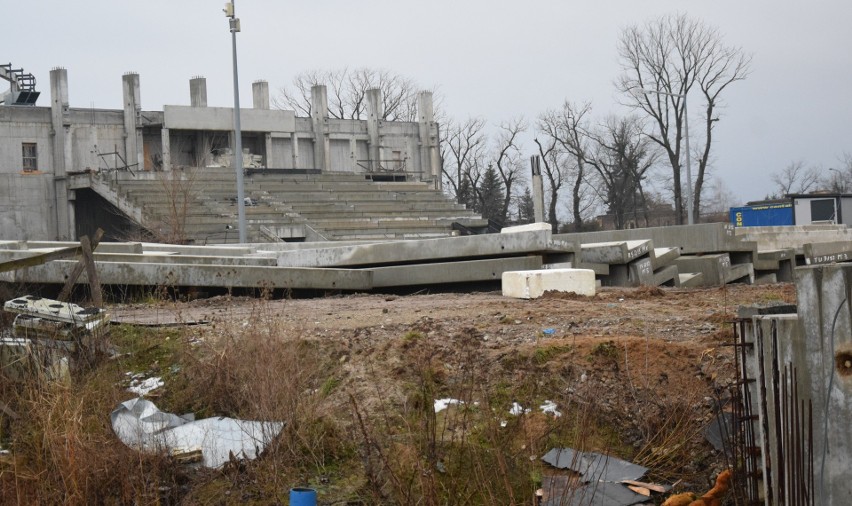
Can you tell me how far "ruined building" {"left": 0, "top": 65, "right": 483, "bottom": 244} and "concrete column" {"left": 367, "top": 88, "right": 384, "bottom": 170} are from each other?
38.5 inches

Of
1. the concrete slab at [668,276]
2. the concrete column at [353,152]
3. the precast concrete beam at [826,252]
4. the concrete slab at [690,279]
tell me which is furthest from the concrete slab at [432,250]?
the concrete column at [353,152]

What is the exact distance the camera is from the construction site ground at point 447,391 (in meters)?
7.64

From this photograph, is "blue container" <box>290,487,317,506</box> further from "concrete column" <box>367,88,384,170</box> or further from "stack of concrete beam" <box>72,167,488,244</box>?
"concrete column" <box>367,88,384,170</box>

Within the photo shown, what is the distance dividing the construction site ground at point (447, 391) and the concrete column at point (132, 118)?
36376mm

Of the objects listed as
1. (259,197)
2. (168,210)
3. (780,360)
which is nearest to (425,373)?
(780,360)

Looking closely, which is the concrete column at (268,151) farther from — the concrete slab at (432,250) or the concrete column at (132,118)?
the concrete slab at (432,250)

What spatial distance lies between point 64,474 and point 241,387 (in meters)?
1.82

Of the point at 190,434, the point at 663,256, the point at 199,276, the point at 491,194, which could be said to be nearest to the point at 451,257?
the point at 199,276

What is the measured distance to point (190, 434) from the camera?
9055 millimetres

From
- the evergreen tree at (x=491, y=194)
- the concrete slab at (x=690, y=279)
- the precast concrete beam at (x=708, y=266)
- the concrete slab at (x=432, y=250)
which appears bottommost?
the concrete slab at (x=690, y=279)

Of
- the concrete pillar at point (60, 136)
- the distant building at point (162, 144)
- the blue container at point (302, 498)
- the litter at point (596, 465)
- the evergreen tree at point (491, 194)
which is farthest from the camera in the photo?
the evergreen tree at point (491, 194)

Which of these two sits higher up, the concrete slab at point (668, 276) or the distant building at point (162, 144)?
the distant building at point (162, 144)

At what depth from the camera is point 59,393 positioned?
9.28m

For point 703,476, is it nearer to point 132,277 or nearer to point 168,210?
point 132,277
